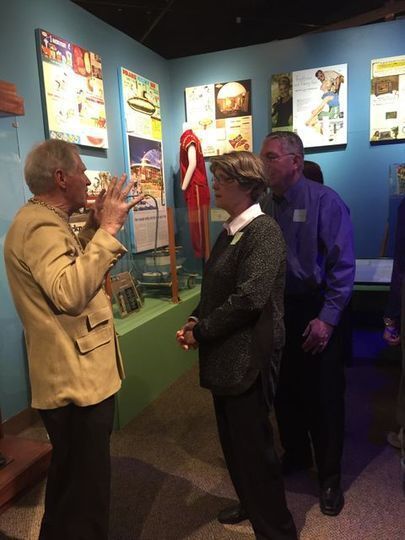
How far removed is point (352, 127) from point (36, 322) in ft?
12.4

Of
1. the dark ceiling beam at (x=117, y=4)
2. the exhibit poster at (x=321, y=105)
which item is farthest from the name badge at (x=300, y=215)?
the dark ceiling beam at (x=117, y=4)

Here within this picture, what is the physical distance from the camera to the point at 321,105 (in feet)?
13.9

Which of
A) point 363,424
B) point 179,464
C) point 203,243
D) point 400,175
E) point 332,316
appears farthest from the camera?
point 400,175

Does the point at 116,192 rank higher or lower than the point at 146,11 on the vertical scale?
lower

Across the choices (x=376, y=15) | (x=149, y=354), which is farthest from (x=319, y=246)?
(x=376, y=15)

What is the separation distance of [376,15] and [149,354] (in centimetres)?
385

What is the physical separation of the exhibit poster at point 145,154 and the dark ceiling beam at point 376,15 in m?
1.97

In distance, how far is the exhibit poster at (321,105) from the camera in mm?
4199

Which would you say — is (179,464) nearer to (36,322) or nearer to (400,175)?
(36,322)

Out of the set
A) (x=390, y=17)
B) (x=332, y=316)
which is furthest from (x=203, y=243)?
(x=390, y=17)

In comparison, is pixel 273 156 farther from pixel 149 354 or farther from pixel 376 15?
pixel 376 15

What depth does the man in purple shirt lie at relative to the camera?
72.2 inches

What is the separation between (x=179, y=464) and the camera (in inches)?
91.1

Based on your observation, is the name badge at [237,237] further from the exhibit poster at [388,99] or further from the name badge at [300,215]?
the exhibit poster at [388,99]
